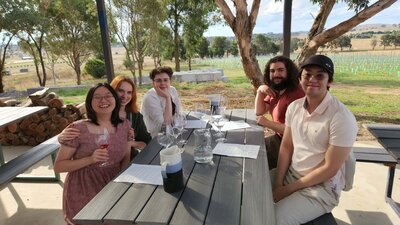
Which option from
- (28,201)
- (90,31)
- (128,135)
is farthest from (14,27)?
(128,135)

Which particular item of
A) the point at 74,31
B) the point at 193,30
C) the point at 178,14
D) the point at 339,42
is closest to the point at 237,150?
the point at 178,14

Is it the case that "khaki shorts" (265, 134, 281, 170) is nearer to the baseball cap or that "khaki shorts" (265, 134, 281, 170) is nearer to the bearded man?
the bearded man

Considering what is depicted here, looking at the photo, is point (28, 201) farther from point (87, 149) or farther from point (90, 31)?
point (90, 31)

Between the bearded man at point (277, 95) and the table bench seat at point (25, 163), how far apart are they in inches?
82.6

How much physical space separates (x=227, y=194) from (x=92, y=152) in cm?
93

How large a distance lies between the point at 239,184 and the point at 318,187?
1.99 ft

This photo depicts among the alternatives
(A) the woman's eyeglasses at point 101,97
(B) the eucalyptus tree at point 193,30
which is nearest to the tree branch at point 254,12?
(A) the woman's eyeglasses at point 101,97

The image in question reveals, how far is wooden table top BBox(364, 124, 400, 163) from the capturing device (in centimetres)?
202

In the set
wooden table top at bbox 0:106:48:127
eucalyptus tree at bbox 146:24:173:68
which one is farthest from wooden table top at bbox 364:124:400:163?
eucalyptus tree at bbox 146:24:173:68

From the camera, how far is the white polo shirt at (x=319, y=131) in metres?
1.55

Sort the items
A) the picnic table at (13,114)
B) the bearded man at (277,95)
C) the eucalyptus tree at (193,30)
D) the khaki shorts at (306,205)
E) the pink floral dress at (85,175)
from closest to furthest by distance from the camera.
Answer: the khaki shorts at (306,205) < the pink floral dress at (85,175) < the bearded man at (277,95) < the picnic table at (13,114) < the eucalyptus tree at (193,30)

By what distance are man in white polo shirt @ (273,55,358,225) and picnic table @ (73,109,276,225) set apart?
0.98 feet

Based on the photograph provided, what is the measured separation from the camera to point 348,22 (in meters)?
3.87

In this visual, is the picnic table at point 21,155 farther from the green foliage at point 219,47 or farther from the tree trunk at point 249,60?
the green foliage at point 219,47
